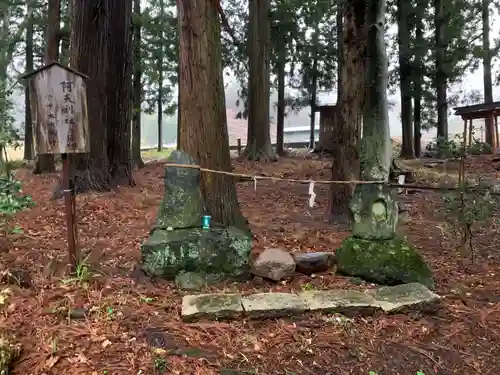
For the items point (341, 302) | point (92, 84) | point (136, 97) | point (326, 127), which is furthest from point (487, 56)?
point (341, 302)

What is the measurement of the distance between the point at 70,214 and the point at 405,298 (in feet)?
10.2

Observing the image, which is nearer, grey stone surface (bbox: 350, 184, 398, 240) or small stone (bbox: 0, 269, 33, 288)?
small stone (bbox: 0, 269, 33, 288)

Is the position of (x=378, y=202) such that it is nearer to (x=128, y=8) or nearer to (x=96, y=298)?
(x=96, y=298)

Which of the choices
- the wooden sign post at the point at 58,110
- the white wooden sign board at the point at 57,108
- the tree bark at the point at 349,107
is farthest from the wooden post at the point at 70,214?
the tree bark at the point at 349,107

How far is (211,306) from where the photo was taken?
139 inches

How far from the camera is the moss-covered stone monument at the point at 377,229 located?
423 cm

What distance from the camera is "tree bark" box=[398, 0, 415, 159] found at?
17406 mm

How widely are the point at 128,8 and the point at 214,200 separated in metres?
6.71

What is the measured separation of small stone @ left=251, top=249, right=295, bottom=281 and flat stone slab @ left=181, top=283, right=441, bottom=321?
45 centimetres

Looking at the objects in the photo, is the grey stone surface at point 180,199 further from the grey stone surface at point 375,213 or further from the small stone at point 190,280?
the grey stone surface at point 375,213

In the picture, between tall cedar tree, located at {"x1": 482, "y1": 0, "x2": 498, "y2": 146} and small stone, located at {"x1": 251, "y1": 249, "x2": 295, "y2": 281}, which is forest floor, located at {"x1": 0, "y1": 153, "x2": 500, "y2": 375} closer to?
small stone, located at {"x1": 251, "y1": 249, "x2": 295, "y2": 281}

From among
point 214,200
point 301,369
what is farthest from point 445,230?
point 301,369

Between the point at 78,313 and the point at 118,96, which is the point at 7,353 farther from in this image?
the point at 118,96

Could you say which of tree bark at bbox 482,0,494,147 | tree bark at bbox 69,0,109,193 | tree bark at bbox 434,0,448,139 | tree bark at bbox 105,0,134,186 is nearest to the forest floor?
tree bark at bbox 69,0,109,193
